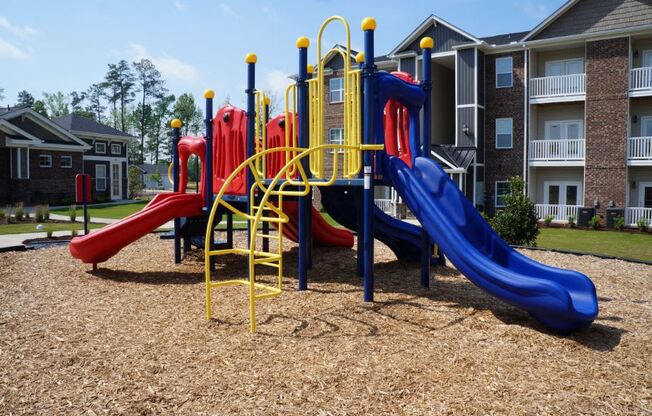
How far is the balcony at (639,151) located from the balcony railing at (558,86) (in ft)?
9.85

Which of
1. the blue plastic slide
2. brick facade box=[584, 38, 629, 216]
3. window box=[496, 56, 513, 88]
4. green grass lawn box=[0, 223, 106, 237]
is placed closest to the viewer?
the blue plastic slide

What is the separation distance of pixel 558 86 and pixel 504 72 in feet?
8.38

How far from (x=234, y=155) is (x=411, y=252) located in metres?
3.73

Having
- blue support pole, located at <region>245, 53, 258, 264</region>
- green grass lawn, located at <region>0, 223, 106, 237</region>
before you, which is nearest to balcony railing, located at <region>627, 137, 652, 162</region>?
blue support pole, located at <region>245, 53, 258, 264</region>

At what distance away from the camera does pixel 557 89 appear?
24.0 metres

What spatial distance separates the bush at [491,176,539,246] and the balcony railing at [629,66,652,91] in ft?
42.2

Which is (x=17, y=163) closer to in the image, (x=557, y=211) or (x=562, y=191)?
(x=557, y=211)

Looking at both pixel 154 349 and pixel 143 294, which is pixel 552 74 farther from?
pixel 154 349

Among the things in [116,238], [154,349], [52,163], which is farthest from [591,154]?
[52,163]

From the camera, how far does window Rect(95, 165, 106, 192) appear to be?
38156mm

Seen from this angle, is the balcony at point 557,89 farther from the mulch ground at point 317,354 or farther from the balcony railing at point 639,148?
the mulch ground at point 317,354

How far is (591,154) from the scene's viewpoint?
2319 cm

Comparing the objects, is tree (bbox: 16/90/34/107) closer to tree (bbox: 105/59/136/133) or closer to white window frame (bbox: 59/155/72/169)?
tree (bbox: 105/59/136/133)

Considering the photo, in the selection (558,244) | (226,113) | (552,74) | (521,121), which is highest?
(552,74)
